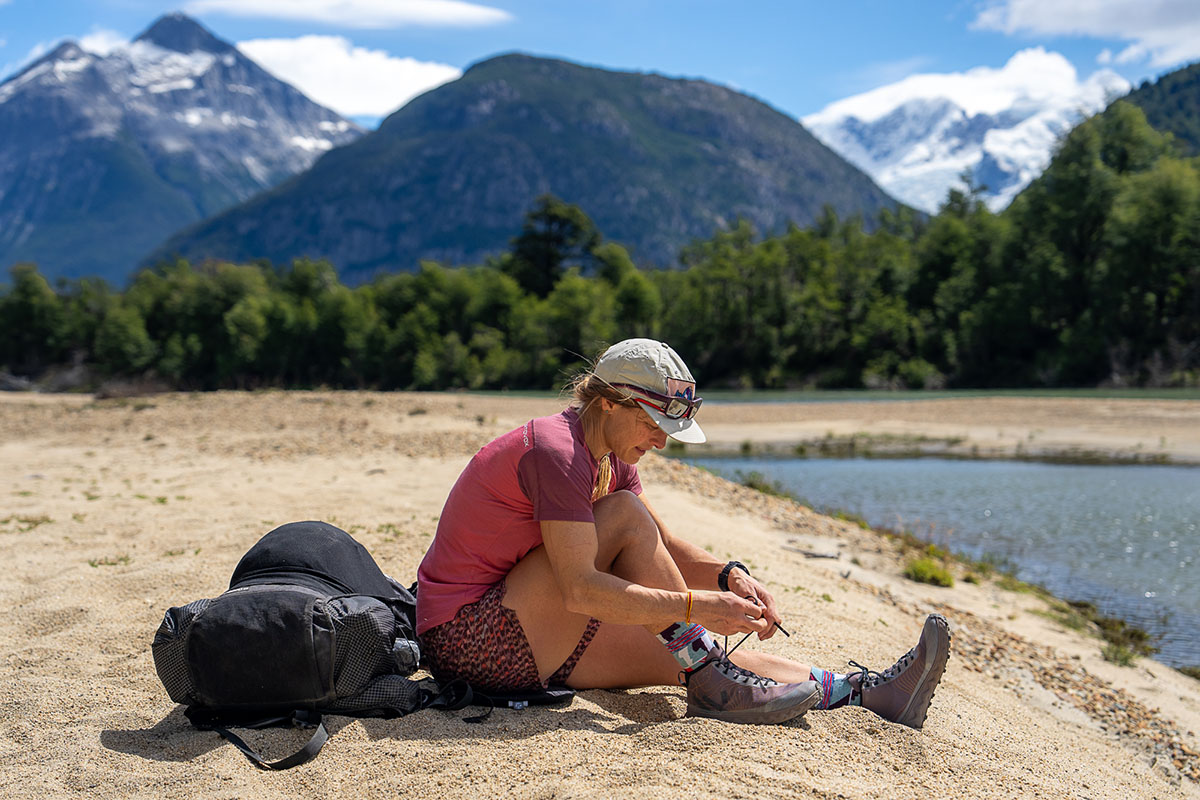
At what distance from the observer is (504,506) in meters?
3.28

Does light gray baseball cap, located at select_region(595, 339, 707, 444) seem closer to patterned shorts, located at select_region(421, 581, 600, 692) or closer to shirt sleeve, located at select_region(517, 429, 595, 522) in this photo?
shirt sleeve, located at select_region(517, 429, 595, 522)

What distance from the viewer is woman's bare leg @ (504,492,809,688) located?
3.33m

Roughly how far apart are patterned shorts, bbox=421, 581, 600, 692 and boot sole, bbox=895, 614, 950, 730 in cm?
130

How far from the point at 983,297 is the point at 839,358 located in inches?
356

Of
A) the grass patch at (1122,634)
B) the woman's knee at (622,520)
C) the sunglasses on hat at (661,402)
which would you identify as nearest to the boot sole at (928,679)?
the woman's knee at (622,520)

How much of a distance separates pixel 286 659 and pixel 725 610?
1628mm

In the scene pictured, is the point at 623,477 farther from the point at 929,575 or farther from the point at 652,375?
the point at 929,575

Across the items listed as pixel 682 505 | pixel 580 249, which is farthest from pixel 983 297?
pixel 682 505

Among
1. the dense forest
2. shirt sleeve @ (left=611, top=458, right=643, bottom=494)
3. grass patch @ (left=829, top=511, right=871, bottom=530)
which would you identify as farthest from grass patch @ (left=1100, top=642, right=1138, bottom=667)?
the dense forest

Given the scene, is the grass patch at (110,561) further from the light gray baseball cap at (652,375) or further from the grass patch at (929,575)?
the grass patch at (929,575)

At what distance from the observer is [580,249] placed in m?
72.6

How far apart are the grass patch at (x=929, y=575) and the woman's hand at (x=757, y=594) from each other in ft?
15.6

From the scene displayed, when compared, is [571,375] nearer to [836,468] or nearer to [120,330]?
[836,468]

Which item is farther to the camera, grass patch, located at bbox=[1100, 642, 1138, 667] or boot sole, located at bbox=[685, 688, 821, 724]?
grass patch, located at bbox=[1100, 642, 1138, 667]
